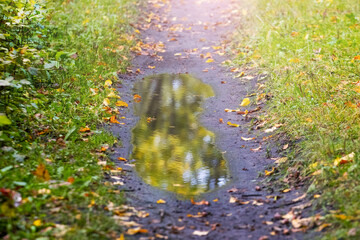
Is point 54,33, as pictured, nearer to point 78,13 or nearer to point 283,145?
point 78,13

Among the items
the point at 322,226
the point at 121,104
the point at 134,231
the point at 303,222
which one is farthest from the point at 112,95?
the point at 322,226

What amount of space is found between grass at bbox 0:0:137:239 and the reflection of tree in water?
440 millimetres

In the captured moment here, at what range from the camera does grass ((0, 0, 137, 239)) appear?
3150 millimetres

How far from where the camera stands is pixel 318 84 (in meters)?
5.62

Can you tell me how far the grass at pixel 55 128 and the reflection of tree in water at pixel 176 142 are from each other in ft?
1.44

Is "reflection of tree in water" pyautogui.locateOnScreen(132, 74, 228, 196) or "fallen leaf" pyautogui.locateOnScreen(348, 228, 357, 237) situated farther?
"reflection of tree in water" pyautogui.locateOnScreen(132, 74, 228, 196)

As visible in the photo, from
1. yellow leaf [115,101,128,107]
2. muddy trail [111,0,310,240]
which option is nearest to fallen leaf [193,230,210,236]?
muddy trail [111,0,310,240]

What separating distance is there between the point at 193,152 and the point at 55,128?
5.56ft

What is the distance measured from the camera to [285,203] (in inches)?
147

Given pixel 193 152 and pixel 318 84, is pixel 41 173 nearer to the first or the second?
pixel 193 152

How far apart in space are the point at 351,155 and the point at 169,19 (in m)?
8.59

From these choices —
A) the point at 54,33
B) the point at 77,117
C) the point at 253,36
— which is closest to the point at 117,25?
the point at 54,33

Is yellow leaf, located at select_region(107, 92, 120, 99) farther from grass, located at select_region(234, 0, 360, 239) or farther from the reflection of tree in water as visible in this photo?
grass, located at select_region(234, 0, 360, 239)

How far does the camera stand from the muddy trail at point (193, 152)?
139 inches
